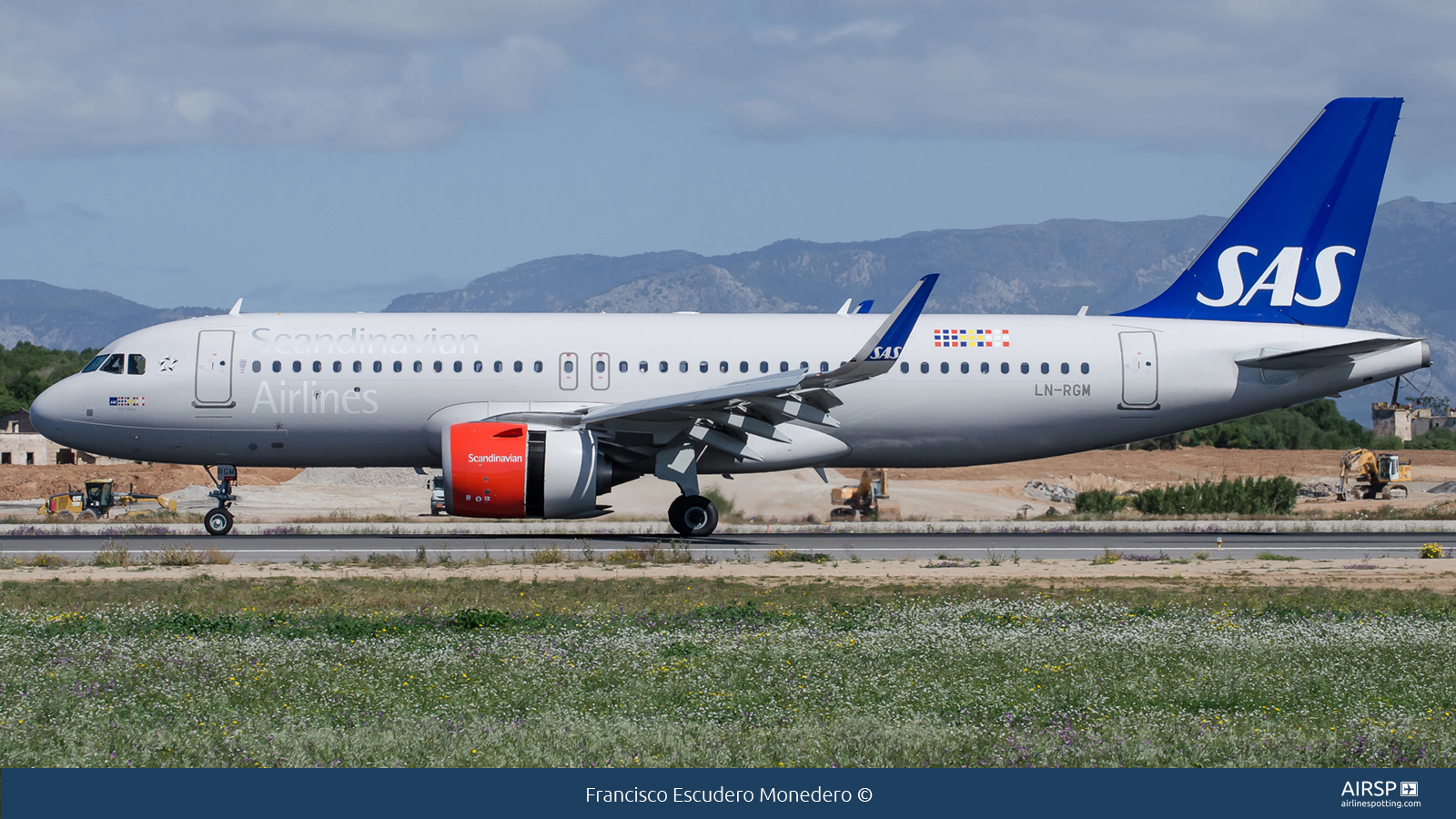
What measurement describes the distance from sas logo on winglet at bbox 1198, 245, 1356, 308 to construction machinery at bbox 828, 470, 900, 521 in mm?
12563

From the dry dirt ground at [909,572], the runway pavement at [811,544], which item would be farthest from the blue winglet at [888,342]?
A: the dry dirt ground at [909,572]

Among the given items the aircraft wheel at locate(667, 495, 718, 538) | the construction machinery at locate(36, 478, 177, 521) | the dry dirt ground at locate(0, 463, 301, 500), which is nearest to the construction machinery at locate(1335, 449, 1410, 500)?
the aircraft wheel at locate(667, 495, 718, 538)

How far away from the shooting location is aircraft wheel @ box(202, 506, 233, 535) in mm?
25469

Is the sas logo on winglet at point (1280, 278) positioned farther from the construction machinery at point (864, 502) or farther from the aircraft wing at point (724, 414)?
the construction machinery at point (864, 502)

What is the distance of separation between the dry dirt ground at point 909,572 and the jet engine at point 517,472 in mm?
2629

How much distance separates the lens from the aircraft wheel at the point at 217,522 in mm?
25469

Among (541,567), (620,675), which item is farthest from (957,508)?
(620,675)

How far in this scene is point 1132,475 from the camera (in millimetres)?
64250

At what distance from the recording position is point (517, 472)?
22.6 m

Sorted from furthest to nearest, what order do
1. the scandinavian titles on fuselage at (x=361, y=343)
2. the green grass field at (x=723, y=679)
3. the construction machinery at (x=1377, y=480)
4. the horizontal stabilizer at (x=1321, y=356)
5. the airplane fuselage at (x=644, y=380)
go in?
the construction machinery at (x=1377, y=480) < the horizontal stabilizer at (x=1321, y=356) < the scandinavian titles on fuselage at (x=361, y=343) < the airplane fuselage at (x=644, y=380) < the green grass field at (x=723, y=679)

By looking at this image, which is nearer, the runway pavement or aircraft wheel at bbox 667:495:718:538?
the runway pavement

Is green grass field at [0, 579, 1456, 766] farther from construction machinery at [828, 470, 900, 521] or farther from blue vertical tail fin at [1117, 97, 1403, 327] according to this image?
construction machinery at [828, 470, 900, 521]

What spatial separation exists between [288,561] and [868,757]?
47.6 feet

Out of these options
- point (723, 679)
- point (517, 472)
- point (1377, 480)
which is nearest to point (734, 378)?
point (517, 472)
